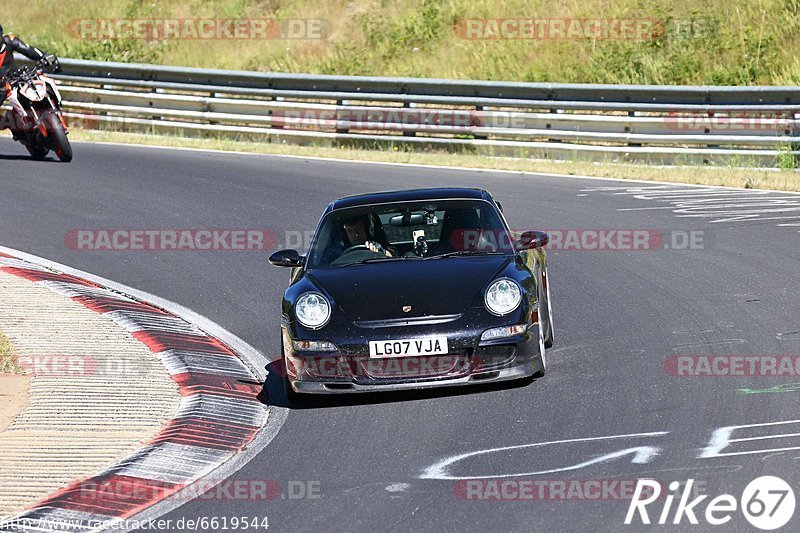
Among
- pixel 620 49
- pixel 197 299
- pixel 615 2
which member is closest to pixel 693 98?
pixel 620 49

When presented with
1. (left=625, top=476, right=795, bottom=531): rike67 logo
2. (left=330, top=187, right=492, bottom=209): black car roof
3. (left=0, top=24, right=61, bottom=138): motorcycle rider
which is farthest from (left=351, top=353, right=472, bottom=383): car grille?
(left=0, top=24, right=61, bottom=138): motorcycle rider

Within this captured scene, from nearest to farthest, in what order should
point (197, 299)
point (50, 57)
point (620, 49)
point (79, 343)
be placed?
point (79, 343) → point (197, 299) → point (50, 57) → point (620, 49)

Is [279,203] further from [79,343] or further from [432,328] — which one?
[432,328]

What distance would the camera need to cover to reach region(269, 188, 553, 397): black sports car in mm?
7559

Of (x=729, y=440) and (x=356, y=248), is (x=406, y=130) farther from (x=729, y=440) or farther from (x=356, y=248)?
(x=729, y=440)

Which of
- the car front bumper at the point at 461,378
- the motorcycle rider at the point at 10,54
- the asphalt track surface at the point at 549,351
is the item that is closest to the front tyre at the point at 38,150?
the motorcycle rider at the point at 10,54

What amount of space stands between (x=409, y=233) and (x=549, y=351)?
4.27ft

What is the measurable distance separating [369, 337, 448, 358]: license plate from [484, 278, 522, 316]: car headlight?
43 cm

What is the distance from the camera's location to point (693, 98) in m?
18.5

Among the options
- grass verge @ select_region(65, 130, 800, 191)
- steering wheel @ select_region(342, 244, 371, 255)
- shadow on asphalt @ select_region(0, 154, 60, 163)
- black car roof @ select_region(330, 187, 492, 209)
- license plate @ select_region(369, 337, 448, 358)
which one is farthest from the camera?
shadow on asphalt @ select_region(0, 154, 60, 163)

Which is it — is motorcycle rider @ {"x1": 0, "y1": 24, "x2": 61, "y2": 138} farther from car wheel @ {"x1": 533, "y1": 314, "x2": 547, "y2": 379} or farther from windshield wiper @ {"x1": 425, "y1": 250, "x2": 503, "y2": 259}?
car wheel @ {"x1": 533, "y1": 314, "x2": 547, "y2": 379}

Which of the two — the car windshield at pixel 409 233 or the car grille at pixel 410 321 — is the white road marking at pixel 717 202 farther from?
the car grille at pixel 410 321

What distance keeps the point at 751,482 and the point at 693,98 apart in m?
13.6

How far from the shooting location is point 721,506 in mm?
5414
